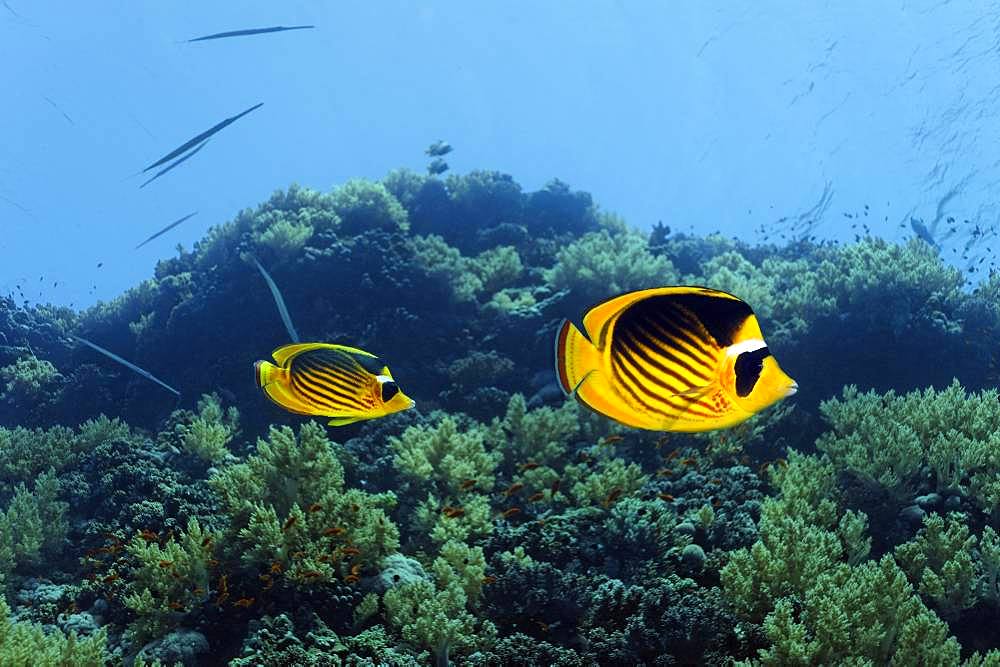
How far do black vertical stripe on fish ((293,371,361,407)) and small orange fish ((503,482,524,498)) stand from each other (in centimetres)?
457

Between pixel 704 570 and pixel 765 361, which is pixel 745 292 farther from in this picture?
pixel 765 361

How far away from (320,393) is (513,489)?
475cm

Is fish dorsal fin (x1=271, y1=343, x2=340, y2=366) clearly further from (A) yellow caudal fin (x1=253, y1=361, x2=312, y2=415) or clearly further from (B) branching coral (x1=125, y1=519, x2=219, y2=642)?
(B) branching coral (x1=125, y1=519, x2=219, y2=642)

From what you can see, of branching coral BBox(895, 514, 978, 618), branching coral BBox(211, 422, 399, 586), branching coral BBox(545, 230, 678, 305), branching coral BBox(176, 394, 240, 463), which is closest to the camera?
branching coral BBox(895, 514, 978, 618)

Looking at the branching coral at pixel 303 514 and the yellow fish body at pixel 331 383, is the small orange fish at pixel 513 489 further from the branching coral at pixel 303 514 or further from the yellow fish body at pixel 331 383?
the yellow fish body at pixel 331 383

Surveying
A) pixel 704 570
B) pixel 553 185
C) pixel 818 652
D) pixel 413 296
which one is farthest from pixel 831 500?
pixel 553 185

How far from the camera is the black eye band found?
126 cm

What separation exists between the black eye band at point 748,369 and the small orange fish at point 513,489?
5.85 m

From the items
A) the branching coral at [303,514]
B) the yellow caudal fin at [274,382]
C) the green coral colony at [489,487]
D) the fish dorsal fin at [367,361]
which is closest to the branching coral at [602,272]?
the green coral colony at [489,487]

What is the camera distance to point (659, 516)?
589 cm

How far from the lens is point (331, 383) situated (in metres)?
2.60

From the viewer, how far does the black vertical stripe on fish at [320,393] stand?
8.62 ft

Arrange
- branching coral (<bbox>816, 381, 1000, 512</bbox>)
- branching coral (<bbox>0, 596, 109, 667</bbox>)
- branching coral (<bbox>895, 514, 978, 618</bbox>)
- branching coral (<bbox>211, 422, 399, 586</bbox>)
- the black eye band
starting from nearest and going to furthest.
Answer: the black eye band
branching coral (<bbox>0, 596, 109, 667</bbox>)
branching coral (<bbox>895, 514, 978, 618</bbox>)
branching coral (<bbox>211, 422, 399, 586</bbox>)
branching coral (<bbox>816, 381, 1000, 512</bbox>)

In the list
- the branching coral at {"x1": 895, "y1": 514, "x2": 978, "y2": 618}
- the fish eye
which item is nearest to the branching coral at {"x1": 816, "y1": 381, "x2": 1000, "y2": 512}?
the branching coral at {"x1": 895, "y1": 514, "x2": 978, "y2": 618}
